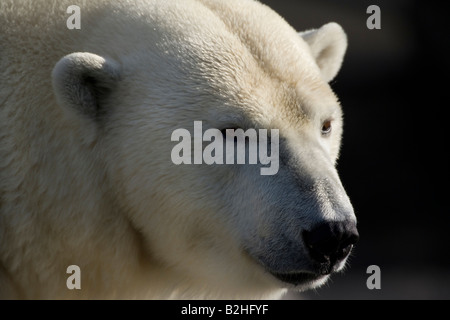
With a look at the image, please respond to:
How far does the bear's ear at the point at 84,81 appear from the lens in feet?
8.54

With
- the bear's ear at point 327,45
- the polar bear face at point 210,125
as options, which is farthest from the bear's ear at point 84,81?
the bear's ear at point 327,45

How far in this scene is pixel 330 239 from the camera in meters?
2.45

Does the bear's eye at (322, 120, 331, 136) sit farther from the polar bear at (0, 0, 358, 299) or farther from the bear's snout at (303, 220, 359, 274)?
the bear's snout at (303, 220, 359, 274)

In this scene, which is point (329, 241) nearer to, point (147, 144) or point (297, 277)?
point (297, 277)

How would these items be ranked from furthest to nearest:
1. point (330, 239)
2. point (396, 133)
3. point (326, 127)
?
1. point (396, 133)
2. point (326, 127)
3. point (330, 239)

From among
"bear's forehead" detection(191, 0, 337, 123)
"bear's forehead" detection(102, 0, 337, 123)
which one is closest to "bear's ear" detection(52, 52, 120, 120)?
"bear's forehead" detection(102, 0, 337, 123)

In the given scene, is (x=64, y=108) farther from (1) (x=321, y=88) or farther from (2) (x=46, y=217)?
(1) (x=321, y=88)

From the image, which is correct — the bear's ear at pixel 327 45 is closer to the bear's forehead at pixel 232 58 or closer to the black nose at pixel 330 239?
the bear's forehead at pixel 232 58

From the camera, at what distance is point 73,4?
2.95 metres

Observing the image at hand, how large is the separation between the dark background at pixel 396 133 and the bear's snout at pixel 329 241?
4082mm

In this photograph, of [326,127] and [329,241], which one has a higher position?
[326,127]

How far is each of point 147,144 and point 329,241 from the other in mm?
759

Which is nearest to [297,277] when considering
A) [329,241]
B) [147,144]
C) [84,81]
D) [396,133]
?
[329,241]

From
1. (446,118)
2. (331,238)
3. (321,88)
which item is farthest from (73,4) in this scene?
(446,118)
